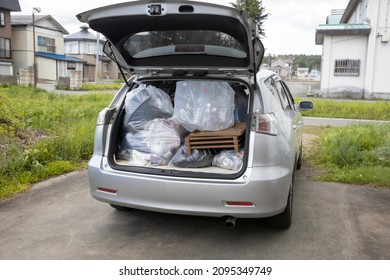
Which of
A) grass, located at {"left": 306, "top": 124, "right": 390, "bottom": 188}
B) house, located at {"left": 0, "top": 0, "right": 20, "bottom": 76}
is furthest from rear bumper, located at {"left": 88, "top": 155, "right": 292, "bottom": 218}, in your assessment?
house, located at {"left": 0, "top": 0, "right": 20, "bottom": 76}

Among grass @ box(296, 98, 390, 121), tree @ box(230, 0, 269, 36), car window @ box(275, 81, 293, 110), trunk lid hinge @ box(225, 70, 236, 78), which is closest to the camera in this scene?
trunk lid hinge @ box(225, 70, 236, 78)

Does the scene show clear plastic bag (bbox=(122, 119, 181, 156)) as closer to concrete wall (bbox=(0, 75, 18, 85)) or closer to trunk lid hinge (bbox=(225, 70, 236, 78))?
trunk lid hinge (bbox=(225, 70, 236, 78))

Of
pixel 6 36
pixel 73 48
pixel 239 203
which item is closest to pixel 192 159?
pixel 239 203

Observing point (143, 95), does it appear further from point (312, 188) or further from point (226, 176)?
point (312, 188)

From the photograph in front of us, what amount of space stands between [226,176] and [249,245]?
2.31 ft

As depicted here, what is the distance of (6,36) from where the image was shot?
37000 millimetres

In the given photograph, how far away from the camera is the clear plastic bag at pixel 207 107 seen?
3.72m

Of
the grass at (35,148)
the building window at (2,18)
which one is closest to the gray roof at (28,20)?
the building window at (2,18)

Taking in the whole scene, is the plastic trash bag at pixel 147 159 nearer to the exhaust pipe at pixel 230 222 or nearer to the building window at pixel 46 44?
the exhaust pipe at pixel 230 222

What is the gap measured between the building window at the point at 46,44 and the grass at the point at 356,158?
42871 millimetres

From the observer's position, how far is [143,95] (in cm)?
395

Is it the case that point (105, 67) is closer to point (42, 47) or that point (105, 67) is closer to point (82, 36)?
point (82, 36)

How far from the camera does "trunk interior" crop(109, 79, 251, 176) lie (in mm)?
3504

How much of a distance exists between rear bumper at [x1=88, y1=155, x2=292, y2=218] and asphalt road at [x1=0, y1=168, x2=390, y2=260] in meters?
0.37
